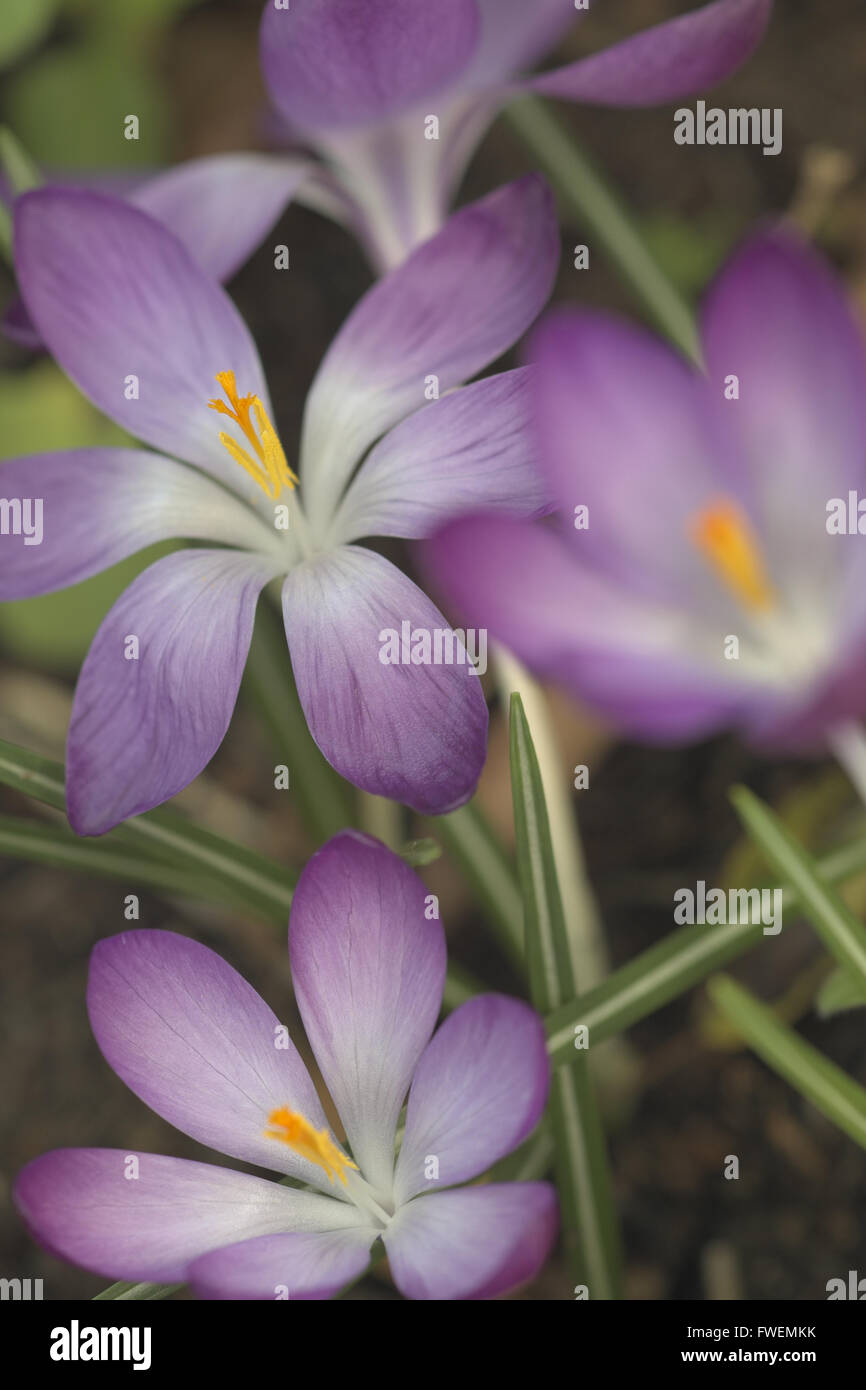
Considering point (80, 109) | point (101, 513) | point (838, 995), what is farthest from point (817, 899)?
point (80, 109)

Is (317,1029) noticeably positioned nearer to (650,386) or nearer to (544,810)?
(544,810)

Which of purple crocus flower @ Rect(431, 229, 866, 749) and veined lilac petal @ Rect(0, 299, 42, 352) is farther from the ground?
veined lilac petal @ Rect(0, 299, 42, 352)

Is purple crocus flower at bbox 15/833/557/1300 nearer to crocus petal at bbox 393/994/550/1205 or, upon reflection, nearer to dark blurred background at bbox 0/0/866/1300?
crocus petal at bbox 393/994/550/1205

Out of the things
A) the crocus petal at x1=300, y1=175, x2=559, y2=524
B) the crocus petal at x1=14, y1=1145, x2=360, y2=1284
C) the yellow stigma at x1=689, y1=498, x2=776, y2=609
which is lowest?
the crocus petal at x1=14, y1=1145, x2=360, y2=1284

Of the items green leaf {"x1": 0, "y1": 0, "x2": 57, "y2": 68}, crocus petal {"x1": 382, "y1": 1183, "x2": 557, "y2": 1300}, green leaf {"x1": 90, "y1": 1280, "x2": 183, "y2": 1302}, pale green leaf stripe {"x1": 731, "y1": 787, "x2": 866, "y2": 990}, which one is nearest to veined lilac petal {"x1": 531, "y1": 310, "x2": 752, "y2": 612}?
pale green leaf stripe {"x1": 731, "y1": 787, "x2": 866, "y2": 990}

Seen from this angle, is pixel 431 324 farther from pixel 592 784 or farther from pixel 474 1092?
pixel 592 784
